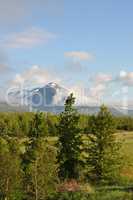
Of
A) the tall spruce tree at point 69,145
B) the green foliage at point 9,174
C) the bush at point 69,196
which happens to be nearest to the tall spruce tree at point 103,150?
the tall spruce tree at point 69,145

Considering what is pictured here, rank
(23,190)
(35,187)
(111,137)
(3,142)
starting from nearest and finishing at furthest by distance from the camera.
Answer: (35,187) < (23,190) < (3,142) < (111,137)

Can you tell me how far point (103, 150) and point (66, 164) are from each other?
18.6 ft

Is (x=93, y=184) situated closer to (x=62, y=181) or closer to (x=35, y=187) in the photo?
(x=62, y=181)

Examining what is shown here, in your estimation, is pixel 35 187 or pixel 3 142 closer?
pixel 35 187

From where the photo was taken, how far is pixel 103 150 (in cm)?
6981

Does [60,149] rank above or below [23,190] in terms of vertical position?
above

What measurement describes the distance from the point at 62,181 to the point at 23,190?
27.1 ft

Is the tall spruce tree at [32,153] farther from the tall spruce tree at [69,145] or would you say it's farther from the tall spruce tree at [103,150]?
the tall spruce tree at [103,150]

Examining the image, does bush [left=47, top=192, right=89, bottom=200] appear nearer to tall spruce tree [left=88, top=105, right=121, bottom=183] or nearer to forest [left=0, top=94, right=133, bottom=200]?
forest [left=0, top=94, right=133, bottom=200]

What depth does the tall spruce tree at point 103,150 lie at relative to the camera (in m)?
68.8

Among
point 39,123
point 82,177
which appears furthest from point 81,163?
point 39,123

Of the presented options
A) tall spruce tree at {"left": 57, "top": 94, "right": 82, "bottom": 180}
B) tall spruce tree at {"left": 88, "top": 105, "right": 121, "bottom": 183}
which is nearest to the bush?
tall spruce tree at {"left": 57, "top": 94, "right": 82, "bottom": 180}

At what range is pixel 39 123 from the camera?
67.7 metres

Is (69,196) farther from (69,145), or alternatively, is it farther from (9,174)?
(69,145)
